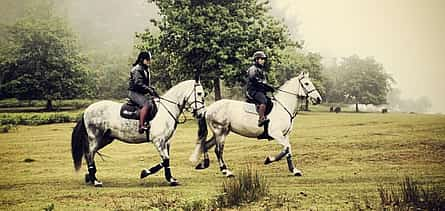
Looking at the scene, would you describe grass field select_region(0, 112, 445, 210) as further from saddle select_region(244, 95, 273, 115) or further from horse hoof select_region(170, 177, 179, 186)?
saddle select_region(244, 95, 273, 115)

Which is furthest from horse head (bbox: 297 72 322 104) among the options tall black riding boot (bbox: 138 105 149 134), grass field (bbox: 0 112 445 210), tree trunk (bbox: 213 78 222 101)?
tall black riding boot (bbox: 138 105 149 134)

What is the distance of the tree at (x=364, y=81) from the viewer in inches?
366

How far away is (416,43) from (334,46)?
5.13 feet

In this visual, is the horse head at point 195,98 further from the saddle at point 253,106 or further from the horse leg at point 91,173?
the horse leg at point 91,173

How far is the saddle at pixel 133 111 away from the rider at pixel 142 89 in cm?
6

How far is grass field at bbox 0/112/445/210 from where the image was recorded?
6406mm

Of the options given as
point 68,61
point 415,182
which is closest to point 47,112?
point 68,61

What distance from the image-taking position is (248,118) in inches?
305

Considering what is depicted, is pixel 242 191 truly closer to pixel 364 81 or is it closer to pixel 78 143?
pixel 78 143

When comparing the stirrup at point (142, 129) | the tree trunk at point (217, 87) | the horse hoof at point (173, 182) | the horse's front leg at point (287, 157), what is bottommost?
the horse hoof at point (173, 182)

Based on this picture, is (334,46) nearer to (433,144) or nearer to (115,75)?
(433,144)

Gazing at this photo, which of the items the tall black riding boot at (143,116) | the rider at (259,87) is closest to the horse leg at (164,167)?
the tall black riding boot at (143,116)

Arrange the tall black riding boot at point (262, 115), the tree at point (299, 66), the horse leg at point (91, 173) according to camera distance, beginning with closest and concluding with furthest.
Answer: the horse leg at point (91, 173) → the tall black riding boot at point (262, 115) → the tree at point (299, 66)

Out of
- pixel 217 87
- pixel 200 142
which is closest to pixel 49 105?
pixel 200 142
